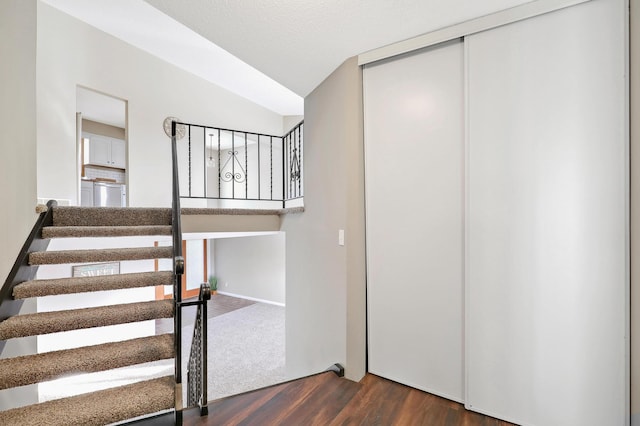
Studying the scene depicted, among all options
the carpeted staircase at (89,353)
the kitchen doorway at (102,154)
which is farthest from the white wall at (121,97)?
the carpeted staircase at (89,353)

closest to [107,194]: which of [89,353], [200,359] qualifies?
[89,353]

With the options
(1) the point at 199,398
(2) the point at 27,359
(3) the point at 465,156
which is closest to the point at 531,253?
(3) the point at 465,156

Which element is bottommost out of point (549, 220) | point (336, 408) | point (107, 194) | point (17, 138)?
point (336, 408)

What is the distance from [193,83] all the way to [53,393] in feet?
16.3

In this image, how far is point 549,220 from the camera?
1.62 m

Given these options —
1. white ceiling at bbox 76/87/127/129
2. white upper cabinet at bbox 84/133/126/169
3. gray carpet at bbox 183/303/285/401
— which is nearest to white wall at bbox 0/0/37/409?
gray carpet at bbox 183/303/285/401

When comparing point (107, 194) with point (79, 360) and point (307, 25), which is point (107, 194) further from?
point (307, 25)

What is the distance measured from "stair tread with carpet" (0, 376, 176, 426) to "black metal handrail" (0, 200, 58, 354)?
493 millimetres

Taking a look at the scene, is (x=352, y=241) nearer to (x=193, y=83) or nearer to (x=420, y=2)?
Answer: (x=420, y=2)

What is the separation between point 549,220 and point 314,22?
1.81 metres

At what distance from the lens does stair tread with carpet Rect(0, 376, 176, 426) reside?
4.44 ft

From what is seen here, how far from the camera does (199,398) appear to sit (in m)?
1.81

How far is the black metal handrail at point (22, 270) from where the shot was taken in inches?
65.9

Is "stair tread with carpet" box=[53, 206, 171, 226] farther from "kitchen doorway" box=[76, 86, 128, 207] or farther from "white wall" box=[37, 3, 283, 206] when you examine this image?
"kitchen doorway" box=[76, 86, 128, 207]
